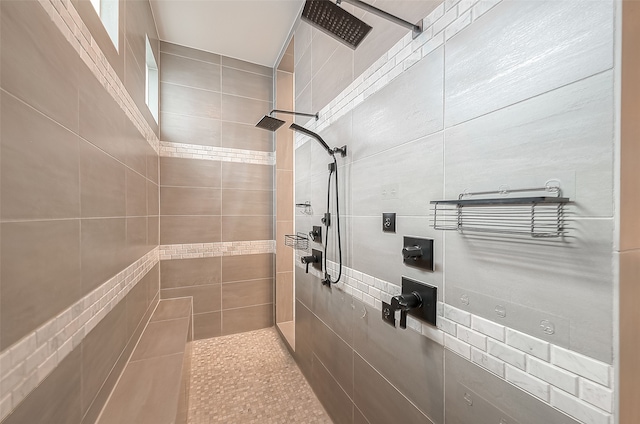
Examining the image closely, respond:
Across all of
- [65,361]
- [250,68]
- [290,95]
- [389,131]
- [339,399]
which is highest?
[250,68]

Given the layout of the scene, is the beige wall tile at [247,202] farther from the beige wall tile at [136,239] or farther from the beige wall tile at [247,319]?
the beige wall tile at [247,319]

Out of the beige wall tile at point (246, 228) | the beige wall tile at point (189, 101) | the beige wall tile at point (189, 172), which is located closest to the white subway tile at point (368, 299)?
the beige wall tile at point (246, 228)

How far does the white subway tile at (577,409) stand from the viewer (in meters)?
0.55

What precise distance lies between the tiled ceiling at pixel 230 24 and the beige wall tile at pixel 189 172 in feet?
3.72

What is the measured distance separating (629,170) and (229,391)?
7.84ft

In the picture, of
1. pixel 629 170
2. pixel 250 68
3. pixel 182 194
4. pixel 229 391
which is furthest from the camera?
pixel 250 68

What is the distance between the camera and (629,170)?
1.73 feet

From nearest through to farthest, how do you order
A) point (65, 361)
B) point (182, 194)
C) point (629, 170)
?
point (629, 170) < point (65, 361) < point (182, 194)

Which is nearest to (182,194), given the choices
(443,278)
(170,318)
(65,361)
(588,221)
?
(170,318)

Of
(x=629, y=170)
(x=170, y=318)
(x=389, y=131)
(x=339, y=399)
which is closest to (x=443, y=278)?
(x=629, y=170)

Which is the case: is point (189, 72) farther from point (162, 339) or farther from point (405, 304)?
point (405, 304)

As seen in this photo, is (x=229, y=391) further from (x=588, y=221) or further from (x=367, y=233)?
(x=588, y=221)

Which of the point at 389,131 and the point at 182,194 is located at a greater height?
the point at 389,131

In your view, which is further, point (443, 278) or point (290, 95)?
point (290, 95)
